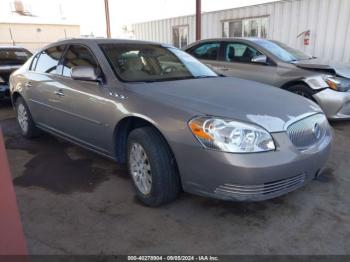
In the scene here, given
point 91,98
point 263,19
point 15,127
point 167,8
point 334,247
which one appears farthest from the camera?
point 167,8

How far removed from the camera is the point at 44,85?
4020 millimetres

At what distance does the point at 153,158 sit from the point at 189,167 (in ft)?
1.07

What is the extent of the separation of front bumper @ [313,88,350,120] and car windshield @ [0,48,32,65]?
6258 millimetres

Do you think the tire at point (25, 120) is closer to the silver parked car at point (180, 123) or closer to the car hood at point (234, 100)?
the silver parked car at point (180, 123)

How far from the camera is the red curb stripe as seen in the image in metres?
1.43

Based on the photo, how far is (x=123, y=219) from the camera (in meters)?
2.65

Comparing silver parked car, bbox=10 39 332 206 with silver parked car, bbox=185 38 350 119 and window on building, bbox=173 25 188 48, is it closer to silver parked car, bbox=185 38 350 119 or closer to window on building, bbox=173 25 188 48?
silver parked car, bbox=185 38 350 119

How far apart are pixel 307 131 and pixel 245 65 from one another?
348 cm

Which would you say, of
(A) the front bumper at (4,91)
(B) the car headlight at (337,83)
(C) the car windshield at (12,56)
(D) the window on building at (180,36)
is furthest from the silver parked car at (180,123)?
(D) the window on building at (180,36)

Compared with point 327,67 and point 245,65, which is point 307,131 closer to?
point 327,67

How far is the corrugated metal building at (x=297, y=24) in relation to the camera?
24.9 feet

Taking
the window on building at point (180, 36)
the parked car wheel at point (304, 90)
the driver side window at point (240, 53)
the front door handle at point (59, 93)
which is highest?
the window on building at point (180, 36)

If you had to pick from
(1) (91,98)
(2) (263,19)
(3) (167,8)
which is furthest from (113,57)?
(3) (167,8)

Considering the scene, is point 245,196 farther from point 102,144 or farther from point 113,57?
point 113,57
